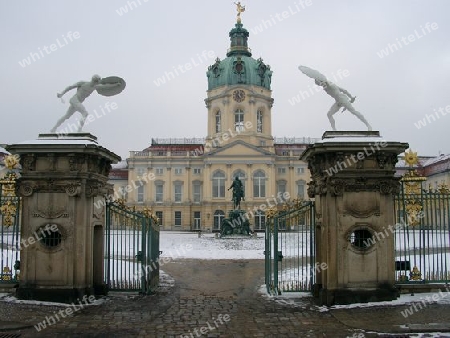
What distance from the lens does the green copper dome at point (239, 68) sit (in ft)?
225

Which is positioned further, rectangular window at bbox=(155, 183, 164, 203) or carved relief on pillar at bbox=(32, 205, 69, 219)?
rectangular window at bbox=(155, 183, 164, 203)

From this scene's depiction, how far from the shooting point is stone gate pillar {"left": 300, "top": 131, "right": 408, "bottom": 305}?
1187cm

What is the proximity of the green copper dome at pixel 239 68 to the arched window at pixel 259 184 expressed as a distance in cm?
1221

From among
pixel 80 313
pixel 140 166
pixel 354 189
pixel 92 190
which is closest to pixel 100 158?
pixel 92 190

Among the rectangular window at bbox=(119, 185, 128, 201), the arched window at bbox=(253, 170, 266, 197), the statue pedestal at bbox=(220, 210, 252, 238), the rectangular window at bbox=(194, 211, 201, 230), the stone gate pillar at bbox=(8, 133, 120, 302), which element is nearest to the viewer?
the stone gate pillar at bbox=(8, 133, 120, 302)

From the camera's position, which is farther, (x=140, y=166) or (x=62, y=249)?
(x=140, y=166)

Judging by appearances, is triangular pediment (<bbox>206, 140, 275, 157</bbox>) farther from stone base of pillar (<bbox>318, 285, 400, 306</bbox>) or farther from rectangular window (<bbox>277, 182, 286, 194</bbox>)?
stone base of pillar (<bbox>318, 285, 400, 306</bbox>)

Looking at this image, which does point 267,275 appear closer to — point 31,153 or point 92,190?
point 92,190

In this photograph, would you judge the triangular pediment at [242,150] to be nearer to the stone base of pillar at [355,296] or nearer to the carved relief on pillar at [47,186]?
the carved relief on pillar at [47,186]

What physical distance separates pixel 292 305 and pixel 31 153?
23.3 ft

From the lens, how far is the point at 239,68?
224 ft

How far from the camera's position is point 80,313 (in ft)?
36.1

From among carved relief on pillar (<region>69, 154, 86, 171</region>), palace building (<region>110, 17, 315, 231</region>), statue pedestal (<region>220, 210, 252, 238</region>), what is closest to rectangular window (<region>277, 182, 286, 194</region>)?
palace building (<region>110, 17, 315, 231</region>)

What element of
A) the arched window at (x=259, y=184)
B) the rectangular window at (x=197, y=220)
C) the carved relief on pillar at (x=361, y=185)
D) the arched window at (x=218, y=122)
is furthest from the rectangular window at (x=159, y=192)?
the carved relief on pillar at (x=361, y=185)
